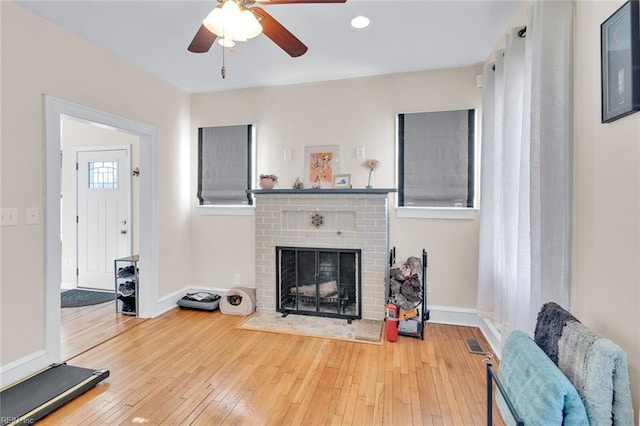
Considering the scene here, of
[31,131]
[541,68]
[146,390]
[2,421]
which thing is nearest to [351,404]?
[146,390]

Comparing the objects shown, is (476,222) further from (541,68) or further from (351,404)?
(351,404)

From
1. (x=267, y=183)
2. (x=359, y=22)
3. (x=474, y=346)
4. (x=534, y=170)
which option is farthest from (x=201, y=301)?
(x=534, y=170)

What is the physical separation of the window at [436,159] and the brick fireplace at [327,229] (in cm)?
41

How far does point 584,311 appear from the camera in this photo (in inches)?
62.1

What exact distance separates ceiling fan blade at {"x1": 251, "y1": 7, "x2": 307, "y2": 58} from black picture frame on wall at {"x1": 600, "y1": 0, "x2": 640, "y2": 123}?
1.56 metres

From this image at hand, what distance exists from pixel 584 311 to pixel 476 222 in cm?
178

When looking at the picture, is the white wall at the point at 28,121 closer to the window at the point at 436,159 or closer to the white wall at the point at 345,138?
the white wall at the point at 345,138

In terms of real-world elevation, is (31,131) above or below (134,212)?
above

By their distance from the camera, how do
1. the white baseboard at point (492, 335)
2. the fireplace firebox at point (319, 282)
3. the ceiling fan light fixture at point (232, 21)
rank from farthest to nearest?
the fireplace firebox at point (319, 282) → the white baseboard at point (492, 335) → the ceiling fan light fixture at point (232, 21)

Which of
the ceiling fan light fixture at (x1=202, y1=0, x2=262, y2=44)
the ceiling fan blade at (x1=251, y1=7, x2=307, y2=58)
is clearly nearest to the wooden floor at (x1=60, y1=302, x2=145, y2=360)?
the ceiling fan light fixture at (x1=202, y1=0, x2=262, y2=44)

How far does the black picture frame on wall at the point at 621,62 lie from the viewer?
3.93 ft

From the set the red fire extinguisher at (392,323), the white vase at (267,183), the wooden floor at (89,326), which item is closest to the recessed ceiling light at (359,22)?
the white vase at (267,183)

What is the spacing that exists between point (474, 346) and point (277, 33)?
3.02 metres

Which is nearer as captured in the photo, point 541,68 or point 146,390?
point 541,68
